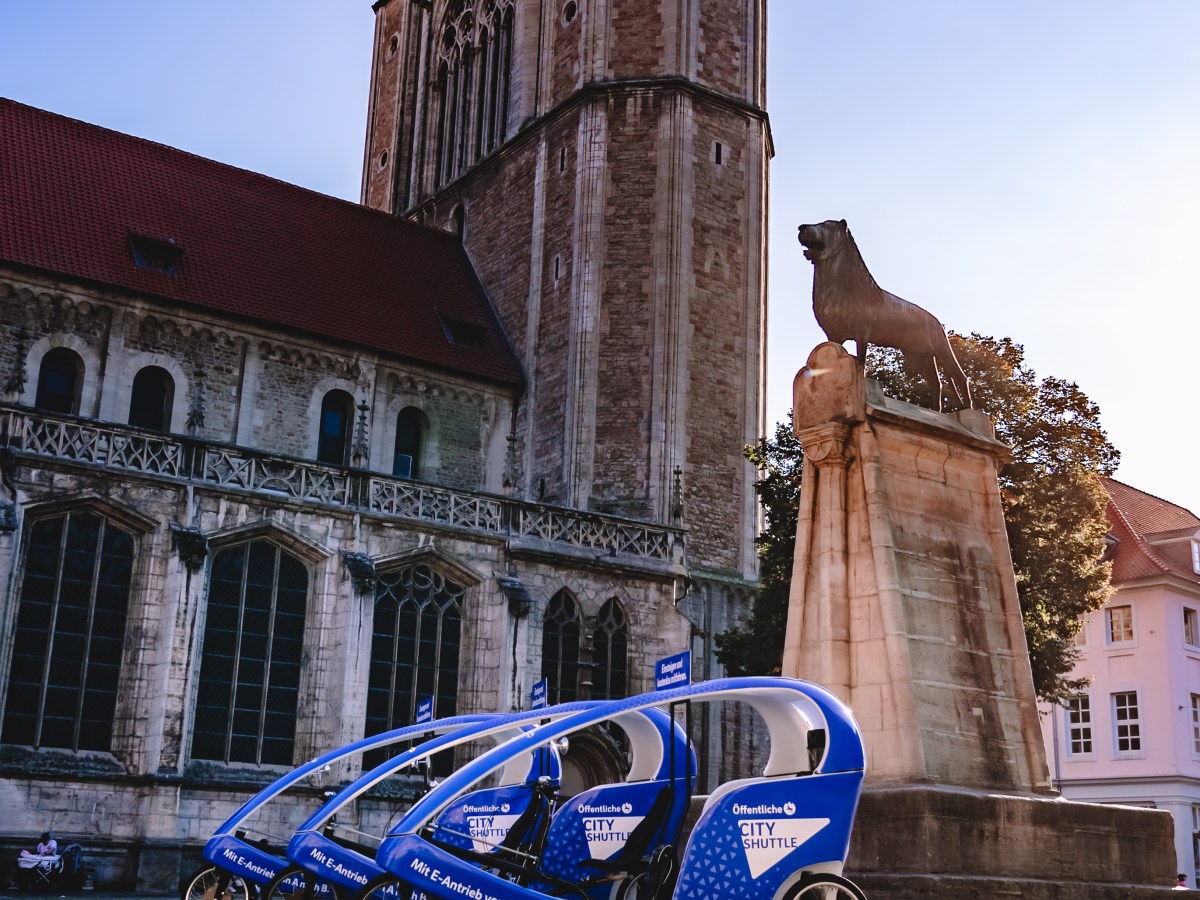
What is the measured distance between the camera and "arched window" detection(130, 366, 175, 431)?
26.8 metres

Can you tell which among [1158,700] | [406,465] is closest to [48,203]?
[406,465]

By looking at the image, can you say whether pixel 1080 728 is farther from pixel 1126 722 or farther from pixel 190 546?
pixel 190 546

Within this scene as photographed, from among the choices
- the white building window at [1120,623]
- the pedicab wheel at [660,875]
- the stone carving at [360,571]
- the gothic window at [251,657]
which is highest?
the white building window at [1120,623]

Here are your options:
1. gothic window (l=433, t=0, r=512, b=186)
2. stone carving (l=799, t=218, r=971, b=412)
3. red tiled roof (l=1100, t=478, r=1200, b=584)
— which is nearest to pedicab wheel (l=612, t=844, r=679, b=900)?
stone carving (l=799, t=218, r=971, b=412)

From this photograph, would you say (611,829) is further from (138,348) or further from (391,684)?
(138,348)

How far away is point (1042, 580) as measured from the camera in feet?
64.7

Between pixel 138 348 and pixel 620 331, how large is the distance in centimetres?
1049

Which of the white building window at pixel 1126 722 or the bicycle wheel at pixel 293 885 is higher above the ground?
the white building window at pixel 1126 722

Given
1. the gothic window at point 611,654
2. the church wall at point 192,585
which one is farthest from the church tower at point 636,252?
the church wall at point 192,585

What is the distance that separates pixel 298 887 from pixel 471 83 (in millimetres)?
31799

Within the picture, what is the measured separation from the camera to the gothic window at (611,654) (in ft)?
78.9

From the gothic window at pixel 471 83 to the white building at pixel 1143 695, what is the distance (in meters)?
20.0

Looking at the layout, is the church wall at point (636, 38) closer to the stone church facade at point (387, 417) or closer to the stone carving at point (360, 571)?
the stone church facade at point (387, 417)

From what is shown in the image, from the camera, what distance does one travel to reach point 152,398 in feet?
88.9
